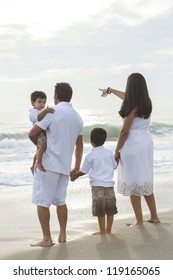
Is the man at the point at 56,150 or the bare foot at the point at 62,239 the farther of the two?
the bare foot at the point at 62,239

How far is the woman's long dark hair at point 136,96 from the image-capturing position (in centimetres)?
596

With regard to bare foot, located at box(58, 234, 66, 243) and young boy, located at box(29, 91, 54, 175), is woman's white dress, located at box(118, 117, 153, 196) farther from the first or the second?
young boy, located at box(29, 91, 54, 175)

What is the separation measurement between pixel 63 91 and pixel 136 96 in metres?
0.85

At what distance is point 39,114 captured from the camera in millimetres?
5426

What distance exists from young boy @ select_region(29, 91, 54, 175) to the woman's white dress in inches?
39.7

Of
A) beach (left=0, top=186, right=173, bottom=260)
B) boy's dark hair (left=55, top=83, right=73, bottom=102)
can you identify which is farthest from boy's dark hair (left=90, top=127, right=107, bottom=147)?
beach (left=0, top=186, right=173, bottom=260)

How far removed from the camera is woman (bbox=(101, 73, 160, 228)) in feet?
19.6

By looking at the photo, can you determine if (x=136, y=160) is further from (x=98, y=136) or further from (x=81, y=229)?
(x=81, y=229)

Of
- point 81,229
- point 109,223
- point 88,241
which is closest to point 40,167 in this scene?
point 88,241

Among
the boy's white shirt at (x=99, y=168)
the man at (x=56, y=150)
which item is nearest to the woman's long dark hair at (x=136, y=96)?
the boy's white shirt at (x=99, y=168)

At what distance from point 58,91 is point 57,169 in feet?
2.47

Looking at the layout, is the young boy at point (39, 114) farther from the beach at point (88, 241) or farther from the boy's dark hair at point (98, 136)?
the beach at point (88, 241)

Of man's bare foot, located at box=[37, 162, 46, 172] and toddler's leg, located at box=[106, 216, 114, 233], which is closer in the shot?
man's bare foot, located at box=[37, 162, 46, 172]
